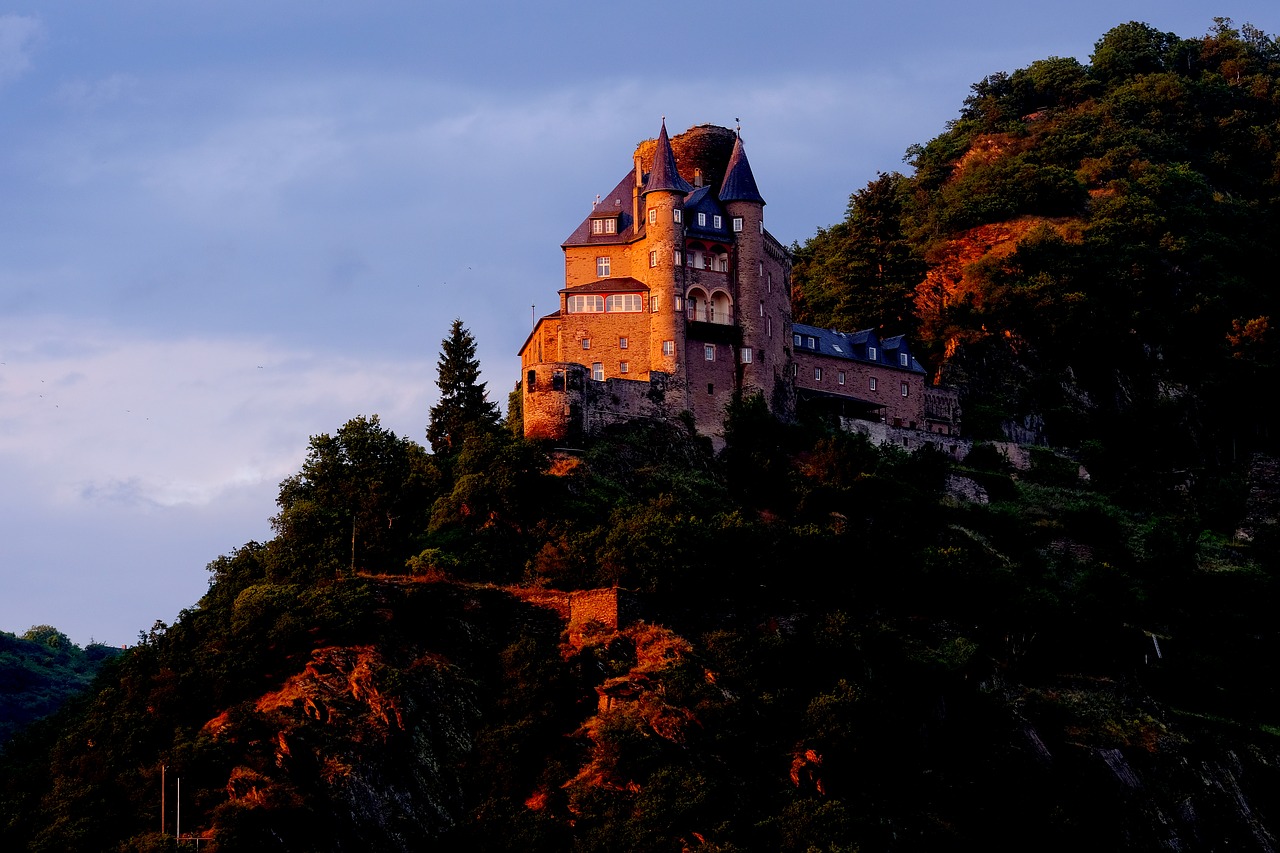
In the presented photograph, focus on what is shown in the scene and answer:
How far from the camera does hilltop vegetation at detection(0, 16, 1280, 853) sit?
51.1m

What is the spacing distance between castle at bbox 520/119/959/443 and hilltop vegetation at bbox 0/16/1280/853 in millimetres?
1864

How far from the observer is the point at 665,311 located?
73.2 meters

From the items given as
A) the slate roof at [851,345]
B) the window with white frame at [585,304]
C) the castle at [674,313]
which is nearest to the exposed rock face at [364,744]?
the castle at [674,313]

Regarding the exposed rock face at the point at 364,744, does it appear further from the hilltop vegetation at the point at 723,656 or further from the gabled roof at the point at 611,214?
the gabled roof at the point at 611,214

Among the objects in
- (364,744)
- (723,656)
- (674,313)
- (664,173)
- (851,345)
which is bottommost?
(364,744)

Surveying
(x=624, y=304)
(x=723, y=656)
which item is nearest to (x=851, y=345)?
(x=624, y=304)

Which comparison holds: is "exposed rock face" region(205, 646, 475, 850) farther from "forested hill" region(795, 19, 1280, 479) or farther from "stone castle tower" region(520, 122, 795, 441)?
"forested hill" region(795, 19, 1280, 479)

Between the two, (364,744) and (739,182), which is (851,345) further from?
(364,744)

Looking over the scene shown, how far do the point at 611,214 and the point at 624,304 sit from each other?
5.19 meters

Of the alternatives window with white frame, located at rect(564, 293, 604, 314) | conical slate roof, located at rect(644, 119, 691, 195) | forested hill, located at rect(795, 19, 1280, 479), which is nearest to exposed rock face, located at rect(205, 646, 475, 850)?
window with white frame, located at rect(564, 293, 604, 314)

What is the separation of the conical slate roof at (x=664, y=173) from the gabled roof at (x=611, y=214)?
1.39 metres

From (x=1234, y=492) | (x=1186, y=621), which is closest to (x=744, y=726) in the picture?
(x=1186, y=621)

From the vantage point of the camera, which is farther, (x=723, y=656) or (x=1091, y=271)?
(x=1091, y=271)

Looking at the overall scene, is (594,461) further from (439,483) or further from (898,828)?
(898,828)
